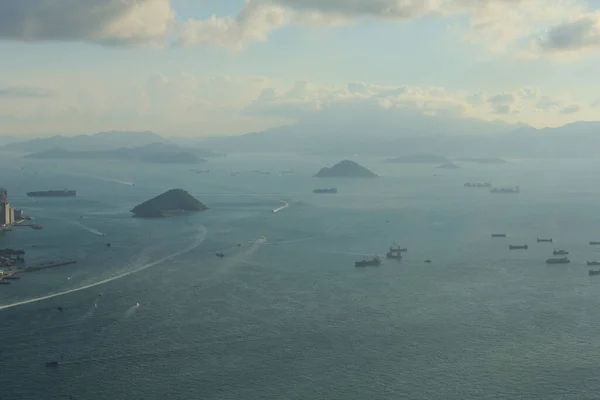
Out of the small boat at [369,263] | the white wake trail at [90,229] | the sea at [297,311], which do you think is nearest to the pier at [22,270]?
the sea at [297,311]

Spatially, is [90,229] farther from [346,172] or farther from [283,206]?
[346,172]

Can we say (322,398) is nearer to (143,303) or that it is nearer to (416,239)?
(143,303)

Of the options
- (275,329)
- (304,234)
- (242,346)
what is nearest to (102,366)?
(242,346)

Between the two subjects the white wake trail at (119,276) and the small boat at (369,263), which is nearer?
the white wake trail at (119,276)

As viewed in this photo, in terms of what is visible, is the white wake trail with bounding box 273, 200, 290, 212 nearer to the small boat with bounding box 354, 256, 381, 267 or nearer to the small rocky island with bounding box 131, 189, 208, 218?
the small rocky island with bounding box 131, 189, 208, 218

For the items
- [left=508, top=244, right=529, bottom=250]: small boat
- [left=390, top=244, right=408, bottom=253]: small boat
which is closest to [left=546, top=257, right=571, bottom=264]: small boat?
[left=508, top=244, right=529, bottom=250]: small boat

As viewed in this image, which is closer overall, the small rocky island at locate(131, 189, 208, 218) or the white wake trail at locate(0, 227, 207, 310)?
the white wake trail at locate(0, 227, 207, 310)

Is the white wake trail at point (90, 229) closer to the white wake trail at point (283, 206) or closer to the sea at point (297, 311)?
the sea at point (297, 311)
